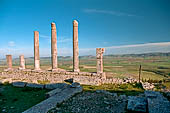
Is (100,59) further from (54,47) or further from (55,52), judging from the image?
(54,47)

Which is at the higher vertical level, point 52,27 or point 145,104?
point 52,27

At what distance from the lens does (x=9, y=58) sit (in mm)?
17922

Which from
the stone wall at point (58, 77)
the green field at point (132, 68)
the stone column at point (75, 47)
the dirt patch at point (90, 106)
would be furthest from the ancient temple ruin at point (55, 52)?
the dirt patch at point (90, 106)

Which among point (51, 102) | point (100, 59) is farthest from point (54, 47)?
point (51, 102)

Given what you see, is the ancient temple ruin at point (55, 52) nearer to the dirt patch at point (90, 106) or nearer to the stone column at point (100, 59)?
the stone column at point (100, 59)

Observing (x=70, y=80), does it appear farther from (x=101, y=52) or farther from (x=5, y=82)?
(x=5, y=82)

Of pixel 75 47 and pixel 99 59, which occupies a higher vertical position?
Answer: pixel 75 47

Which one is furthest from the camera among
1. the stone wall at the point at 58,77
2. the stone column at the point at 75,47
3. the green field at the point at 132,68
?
the green field at the point at 132,68

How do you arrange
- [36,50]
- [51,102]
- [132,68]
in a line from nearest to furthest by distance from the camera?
[51,102], [36,50], [132,68]

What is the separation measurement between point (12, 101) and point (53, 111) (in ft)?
11.1

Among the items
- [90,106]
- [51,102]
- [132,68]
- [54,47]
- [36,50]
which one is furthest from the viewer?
[132,68]

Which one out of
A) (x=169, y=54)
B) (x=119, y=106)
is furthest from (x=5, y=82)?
(x=169, y=54)

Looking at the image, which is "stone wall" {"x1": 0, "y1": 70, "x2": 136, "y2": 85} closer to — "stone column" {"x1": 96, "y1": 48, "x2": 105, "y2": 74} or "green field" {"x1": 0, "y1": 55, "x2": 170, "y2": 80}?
"stone column" {"x1": 96, "y1": 48, "x2": 105, "y2": 74}

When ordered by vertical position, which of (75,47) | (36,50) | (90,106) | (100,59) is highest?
(75,47)
